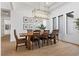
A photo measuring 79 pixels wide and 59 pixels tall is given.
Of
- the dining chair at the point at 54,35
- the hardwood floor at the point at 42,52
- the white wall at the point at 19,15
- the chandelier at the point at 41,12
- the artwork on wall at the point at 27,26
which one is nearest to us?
the hardwood floor at the point at 42,52

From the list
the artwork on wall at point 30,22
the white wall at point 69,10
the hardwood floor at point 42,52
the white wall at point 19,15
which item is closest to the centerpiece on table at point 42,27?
the artwork on wall at point 30,22

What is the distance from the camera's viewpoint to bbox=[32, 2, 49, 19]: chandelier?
202 inches

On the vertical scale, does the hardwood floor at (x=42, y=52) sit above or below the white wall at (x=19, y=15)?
below

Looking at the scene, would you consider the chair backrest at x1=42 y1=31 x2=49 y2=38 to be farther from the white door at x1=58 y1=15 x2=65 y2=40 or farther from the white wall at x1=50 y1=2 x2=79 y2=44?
the white wall at x1=50 y1=2 x2=79 y2=44

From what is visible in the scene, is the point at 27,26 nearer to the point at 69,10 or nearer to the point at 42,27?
the point at 42,27

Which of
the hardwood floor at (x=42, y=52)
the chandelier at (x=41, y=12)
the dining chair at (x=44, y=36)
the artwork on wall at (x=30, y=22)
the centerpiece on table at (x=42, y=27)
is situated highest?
the chandelier at (x=41, y=12)

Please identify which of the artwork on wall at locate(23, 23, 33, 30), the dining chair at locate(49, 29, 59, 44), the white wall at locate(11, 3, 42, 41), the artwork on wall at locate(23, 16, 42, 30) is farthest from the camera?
the white wall at locate(11, 3, 42, 41)

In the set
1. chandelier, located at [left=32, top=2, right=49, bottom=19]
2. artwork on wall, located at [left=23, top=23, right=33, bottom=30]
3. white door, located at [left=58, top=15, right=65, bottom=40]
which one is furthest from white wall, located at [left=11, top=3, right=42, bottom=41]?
white door, located at [left=58, top=15, right=65, bottom=40]

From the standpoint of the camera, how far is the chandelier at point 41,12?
5132 mm

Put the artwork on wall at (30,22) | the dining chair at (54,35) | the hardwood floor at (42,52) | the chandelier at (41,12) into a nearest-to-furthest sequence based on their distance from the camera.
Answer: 1. the hardwood floor at (42,52)
2. the dining chair at (54,35)
3. the chandelier at (41,12)
4. the artwork on wall at (30,22)

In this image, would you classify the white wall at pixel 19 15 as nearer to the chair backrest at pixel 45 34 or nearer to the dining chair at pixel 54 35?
the chair backrest at pixel 45 34

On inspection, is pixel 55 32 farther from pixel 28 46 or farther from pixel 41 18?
pixel 28 46

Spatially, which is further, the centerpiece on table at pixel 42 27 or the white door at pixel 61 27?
the white door at pixel 61 27

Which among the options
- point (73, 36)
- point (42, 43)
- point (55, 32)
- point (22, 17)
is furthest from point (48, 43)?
point (22, 17)
